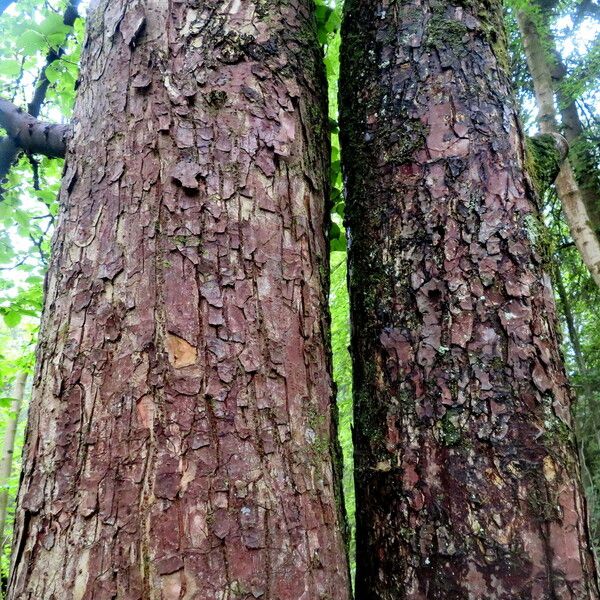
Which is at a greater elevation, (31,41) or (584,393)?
(31,41)

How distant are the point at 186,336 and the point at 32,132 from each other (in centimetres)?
125

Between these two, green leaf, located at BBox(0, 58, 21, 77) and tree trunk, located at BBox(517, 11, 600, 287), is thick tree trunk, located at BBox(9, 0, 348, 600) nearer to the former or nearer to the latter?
green leaf, located at BBox(0, 58, 21, 77)

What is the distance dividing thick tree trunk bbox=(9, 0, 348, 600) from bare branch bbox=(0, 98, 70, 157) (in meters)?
0.34

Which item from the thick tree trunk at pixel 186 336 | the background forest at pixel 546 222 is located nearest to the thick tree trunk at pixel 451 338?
the thick tree trunk at pixel 186 336

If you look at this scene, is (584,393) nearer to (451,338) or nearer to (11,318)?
(451,338)

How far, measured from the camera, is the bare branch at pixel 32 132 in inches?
70.4

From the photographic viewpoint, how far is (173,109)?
4.32 ft

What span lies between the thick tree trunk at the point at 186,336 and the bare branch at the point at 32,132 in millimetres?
337

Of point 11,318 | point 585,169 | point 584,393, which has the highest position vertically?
point 585,169

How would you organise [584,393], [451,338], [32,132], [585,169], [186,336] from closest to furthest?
[186,336]
[451,338]
[32,132]
[584,393]
[585,169]

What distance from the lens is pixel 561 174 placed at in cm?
540

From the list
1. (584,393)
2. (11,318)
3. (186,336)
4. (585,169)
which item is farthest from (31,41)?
(584,393)

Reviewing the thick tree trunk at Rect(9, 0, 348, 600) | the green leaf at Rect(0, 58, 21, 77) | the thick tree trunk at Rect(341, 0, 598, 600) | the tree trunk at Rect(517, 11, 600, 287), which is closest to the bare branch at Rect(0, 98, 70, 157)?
the thick tree trunk at Rect(9, 0, 348, 600)

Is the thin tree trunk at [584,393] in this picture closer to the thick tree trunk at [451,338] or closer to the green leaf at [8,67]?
the thick tree trunk at [451,338]
